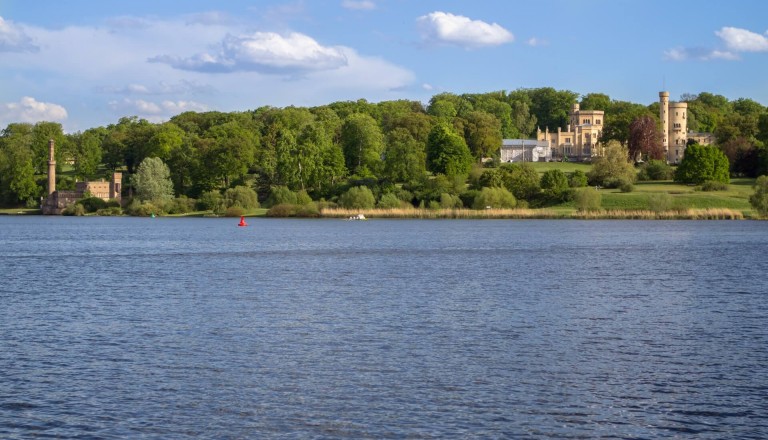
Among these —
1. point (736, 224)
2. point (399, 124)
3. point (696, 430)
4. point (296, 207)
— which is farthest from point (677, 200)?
point (696, 430)

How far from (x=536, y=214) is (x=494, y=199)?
6.14 meters

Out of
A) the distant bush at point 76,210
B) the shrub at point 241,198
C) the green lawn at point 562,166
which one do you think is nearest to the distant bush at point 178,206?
the shrub at point 241,198

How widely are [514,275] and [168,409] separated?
2937cm

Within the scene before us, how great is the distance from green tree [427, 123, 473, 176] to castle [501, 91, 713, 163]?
39067mm

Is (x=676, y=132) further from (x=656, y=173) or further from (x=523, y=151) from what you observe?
(x=656, y=173)

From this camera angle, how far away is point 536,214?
120 m

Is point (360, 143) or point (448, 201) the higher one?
point (360, 143)

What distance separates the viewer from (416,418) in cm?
1803

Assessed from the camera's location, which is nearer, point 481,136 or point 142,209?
point 142,209

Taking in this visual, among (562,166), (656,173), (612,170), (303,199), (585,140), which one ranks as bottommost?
(303,199)

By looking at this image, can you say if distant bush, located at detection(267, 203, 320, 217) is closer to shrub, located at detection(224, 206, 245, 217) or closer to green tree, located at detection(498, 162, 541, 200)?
shrub, located at detection(224, 206, 245, 217)

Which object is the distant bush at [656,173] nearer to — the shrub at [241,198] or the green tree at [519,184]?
the green tree at [519,184]

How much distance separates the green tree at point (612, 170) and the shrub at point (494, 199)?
65.7ft

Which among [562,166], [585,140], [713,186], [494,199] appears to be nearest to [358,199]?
[494,199]
